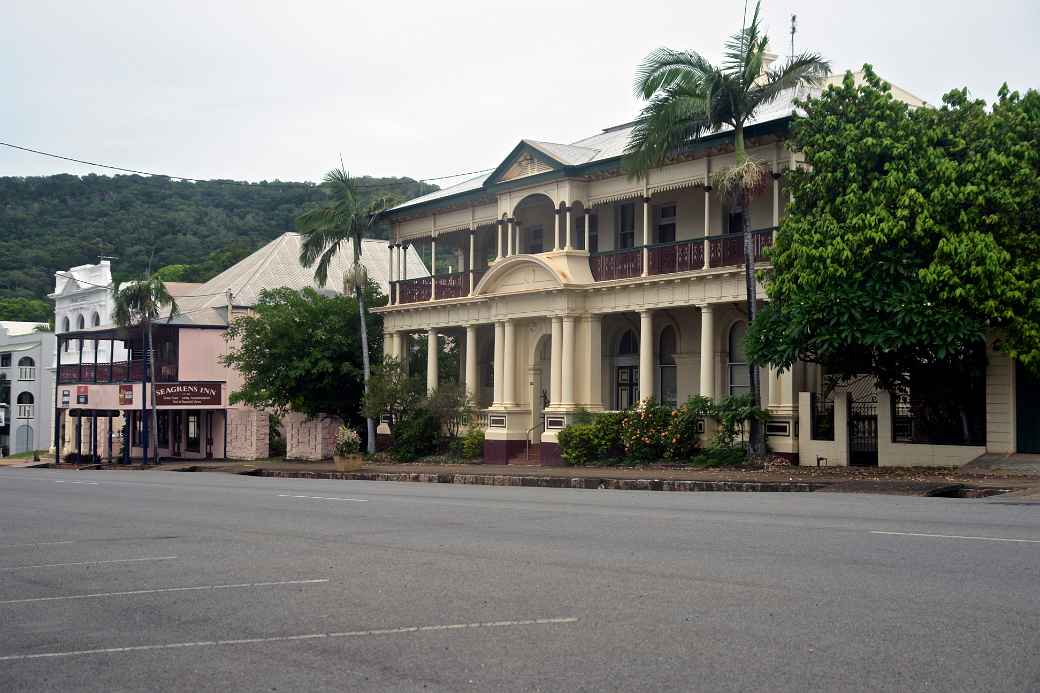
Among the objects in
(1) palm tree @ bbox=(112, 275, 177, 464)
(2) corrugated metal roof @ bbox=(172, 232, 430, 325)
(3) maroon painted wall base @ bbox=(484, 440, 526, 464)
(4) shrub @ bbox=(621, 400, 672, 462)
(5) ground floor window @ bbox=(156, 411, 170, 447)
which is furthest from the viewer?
(5) ground floor window @ bbox=(156, 411, 170, 447)

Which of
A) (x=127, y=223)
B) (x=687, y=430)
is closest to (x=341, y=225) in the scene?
(x=687, y=430)

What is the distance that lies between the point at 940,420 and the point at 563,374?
11559 millimetres

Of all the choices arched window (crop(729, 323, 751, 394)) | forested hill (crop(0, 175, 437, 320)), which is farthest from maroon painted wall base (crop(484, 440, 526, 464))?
forested hill (crop(0, 175, 437, 320))

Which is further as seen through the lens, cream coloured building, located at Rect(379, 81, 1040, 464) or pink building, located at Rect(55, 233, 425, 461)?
pink building, located at Rect(55, 233, 425, 461)

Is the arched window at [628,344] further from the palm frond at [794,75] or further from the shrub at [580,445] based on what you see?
the palm frond at [794,75]

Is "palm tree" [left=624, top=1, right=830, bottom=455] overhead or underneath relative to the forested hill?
underneath

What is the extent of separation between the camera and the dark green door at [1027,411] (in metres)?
22.7

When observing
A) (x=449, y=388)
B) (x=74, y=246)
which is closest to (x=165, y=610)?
(x=449, y=388)

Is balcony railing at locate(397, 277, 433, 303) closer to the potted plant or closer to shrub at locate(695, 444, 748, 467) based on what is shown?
the potted plant

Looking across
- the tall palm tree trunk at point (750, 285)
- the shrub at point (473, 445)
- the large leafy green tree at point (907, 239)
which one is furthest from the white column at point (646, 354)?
the large leafy green tree at point (907, 239)

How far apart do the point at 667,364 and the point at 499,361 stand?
5204 mm

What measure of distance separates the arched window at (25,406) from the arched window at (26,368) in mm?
1016

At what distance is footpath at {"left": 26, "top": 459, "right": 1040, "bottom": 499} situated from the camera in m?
19.9

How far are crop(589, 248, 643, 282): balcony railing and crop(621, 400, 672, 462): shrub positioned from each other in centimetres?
407
